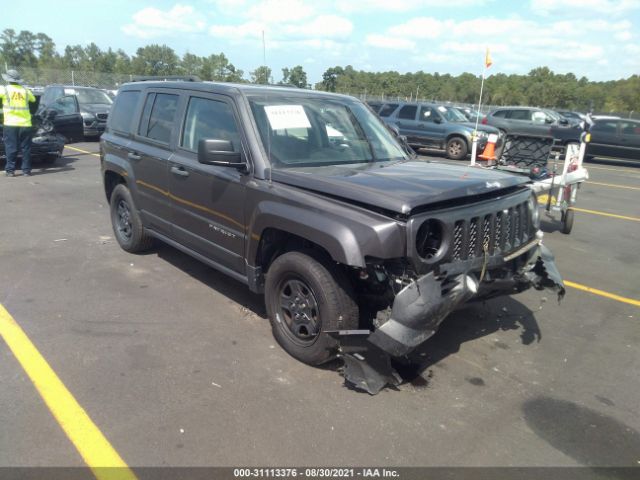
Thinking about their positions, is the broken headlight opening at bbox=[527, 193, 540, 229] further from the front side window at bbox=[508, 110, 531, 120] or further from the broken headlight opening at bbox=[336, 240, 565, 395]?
the front side window at bbox=[508, 110, 531, 120]

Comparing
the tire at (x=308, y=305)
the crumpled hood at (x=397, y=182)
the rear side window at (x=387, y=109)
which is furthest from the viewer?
the rear side window at (x=387, y=109)

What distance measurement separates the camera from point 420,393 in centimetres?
328

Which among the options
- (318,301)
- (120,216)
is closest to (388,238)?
(318,301)

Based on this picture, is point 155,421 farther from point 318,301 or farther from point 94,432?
point 318,301

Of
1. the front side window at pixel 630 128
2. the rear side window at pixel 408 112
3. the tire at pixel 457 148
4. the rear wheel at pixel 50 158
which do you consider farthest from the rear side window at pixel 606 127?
the rear wheel at pixel 50 158

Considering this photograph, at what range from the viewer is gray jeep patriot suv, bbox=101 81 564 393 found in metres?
2.95

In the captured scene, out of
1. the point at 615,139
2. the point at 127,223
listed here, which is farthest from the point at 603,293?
the point at 615,139

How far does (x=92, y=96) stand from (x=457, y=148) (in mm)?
12683

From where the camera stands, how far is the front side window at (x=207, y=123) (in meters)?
4.00

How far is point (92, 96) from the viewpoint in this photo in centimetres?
1720

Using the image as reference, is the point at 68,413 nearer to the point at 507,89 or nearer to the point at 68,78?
the point at 68,78

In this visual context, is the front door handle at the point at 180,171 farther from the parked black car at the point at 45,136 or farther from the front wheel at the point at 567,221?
the parked black car at the point at 45,136

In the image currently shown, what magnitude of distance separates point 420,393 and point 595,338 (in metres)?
1.92

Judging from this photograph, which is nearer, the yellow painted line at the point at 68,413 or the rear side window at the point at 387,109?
the yellow painted line at the point at 68,413
